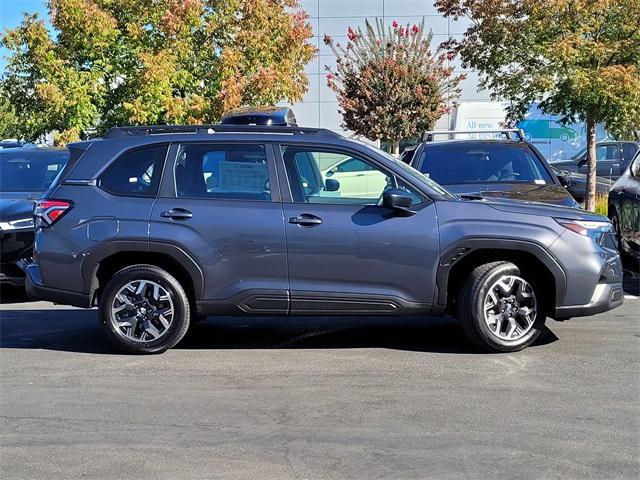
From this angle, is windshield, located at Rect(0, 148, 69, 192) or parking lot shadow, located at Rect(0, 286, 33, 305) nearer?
parking lot shadow, located at Rect(0, 286, 33, 305)

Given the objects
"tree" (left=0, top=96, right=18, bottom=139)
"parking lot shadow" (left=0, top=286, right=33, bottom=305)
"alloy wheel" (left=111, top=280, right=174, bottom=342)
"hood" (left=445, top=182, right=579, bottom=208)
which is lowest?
"parking lot shadow" (left=0, top=286, right=33, bottom=305)

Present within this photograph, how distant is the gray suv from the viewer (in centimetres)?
635

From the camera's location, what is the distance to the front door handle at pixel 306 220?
6371mm

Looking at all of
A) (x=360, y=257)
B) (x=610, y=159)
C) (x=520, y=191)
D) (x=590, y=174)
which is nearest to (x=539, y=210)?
(x=360, y=257)

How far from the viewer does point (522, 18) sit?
14.7 m

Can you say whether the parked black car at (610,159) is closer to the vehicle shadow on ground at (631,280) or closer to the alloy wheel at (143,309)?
the vehicle shadow on ground at (631,280)

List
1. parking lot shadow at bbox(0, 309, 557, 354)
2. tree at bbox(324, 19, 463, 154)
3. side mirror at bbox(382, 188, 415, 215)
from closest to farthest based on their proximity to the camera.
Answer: side mirror at bbox(382, 188, 415, 215) → parking lot shadow at bbox(0, 309, 557, 354) → tree at bbox(324, 19, 463, 154)

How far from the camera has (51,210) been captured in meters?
6.68

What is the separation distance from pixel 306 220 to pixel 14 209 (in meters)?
4.44

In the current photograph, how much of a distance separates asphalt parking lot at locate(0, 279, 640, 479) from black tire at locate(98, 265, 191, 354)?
0.13 meters

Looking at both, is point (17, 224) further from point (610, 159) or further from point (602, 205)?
point (610, 159)

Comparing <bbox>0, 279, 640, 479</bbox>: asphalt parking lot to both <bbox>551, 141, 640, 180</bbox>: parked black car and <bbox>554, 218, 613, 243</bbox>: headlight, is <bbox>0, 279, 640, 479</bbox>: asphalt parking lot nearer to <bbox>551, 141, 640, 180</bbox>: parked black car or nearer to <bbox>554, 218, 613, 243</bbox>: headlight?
<bbox>554, 218, 613, 243</bbox>: headlight

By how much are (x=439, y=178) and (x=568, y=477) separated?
5918 millimetres

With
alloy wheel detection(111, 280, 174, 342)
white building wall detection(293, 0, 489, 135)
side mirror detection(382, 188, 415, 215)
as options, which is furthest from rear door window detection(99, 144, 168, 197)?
white building wall detection(293, 0, 489, 135)
